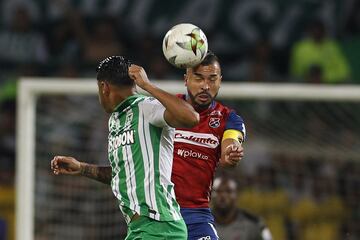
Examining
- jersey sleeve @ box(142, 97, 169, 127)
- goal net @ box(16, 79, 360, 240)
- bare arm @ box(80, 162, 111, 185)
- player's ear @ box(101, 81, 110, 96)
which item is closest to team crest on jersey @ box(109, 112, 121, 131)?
player's ear @ box(101, 81, 110, 96)

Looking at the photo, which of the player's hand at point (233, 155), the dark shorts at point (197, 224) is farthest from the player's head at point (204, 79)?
the dark shorts at point (197, 224)

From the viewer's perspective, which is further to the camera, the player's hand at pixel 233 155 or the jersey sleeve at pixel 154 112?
the player's hand at pixel 233 155

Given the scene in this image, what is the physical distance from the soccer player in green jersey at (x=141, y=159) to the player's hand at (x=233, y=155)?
0.46 m

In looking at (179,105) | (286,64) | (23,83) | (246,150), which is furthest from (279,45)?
(179,105)

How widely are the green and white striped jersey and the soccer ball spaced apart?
477mm

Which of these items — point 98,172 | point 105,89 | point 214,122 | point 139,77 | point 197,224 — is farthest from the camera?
point 214,122

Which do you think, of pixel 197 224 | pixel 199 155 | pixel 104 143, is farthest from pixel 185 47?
pixel 104 143

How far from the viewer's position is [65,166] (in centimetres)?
798

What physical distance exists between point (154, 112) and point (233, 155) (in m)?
0.71

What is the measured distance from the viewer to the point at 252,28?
54.4 ft

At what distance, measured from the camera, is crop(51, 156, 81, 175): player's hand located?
7.95 metres

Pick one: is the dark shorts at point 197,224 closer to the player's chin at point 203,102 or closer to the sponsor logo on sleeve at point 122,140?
the player's chin at point 203,102

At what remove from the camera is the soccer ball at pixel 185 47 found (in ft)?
25.3

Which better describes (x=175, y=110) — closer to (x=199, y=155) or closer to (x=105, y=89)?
(x=105, y=89)
